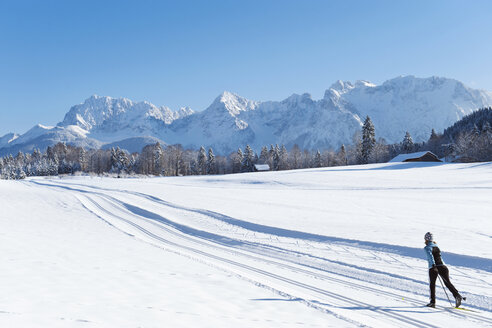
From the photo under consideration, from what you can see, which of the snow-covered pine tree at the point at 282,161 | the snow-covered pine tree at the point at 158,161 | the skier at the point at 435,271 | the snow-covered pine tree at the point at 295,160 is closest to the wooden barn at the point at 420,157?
the snow-covered pine tree at the point at 282,161

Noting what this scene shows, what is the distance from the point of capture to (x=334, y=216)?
1864 centimetres

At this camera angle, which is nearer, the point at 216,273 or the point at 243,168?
the point at 216,273

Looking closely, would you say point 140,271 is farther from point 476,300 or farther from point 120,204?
point 120,204

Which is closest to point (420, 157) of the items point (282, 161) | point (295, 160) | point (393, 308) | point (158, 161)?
point (282, 161)

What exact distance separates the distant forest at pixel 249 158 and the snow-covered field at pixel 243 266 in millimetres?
65209

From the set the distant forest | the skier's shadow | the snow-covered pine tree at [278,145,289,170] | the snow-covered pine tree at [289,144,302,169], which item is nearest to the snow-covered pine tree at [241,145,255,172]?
the distant forest

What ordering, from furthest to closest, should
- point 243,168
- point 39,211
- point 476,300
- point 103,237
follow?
point 243,168 < point 39,211 < point 103,237 < point 476,300

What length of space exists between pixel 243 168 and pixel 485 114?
9351 centimetres

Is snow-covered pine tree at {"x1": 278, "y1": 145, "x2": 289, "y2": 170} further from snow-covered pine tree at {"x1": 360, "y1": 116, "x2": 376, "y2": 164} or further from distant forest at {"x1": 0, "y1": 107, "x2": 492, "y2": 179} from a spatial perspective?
snow-covered pine tree at {"x1": 360, "y1": 116, "x2": 376, "y2": 164}

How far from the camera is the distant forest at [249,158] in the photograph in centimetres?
8112

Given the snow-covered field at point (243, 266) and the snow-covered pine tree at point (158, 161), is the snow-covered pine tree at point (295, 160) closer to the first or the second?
the snow-covered pine tree at point (158, 161)

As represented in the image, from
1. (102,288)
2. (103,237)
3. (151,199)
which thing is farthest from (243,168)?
(102,288)

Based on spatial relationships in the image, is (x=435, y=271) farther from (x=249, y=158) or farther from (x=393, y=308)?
(x=249, y=158)

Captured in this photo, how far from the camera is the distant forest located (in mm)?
81125
